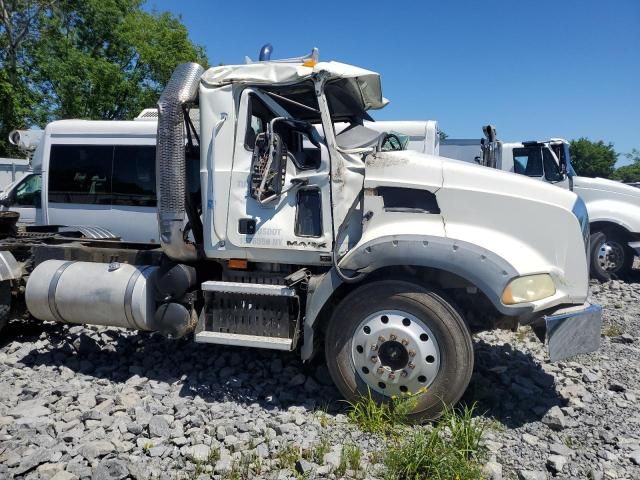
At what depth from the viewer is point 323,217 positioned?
13.3ft

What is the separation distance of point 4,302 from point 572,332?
5.20 meters

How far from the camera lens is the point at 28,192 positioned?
975 centimetres

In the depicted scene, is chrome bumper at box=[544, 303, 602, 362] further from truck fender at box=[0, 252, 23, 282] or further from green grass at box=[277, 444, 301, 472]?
truck fender at box=[0, 252, 23, 282]

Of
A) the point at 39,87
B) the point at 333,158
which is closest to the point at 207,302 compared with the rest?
the point at 333,158

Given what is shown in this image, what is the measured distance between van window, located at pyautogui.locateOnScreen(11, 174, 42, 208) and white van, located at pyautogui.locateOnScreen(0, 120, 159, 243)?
0.47ft

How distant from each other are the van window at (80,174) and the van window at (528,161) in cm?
817

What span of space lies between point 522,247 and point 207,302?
2553mm

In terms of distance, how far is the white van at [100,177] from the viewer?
9.17 metres

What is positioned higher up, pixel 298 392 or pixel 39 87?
pixel 39 87

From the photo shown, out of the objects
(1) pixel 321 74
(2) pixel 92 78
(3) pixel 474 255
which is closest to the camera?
(3) pixel 474 255

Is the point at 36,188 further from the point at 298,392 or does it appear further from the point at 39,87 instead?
the point at 39,87

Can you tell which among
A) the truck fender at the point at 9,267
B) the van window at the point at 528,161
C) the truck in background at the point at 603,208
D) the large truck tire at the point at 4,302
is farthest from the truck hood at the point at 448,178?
the van window at the point at 528,161

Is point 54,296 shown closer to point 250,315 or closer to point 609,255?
point 250,315

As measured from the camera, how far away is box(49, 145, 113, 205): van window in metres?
9.34
